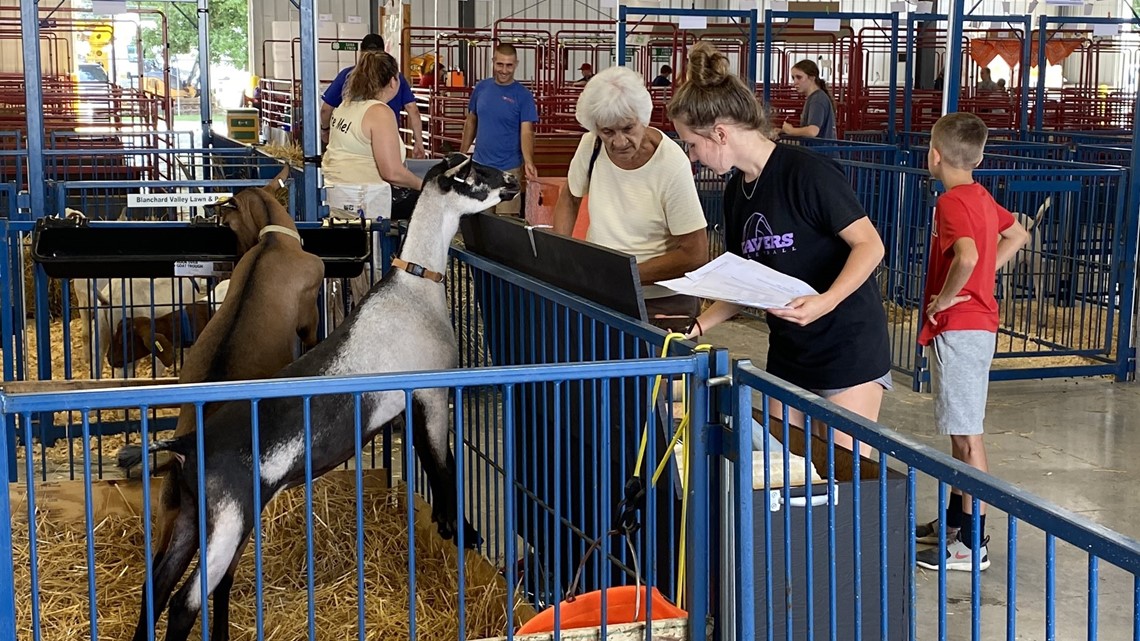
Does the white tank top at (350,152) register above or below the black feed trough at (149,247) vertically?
above

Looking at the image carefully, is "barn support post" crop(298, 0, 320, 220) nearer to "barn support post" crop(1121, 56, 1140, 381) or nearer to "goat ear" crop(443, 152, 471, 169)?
"goat ear" crop(443, 152, 471, 169)

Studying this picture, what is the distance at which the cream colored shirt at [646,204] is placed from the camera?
4.52 m

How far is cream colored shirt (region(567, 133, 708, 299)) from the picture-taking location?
4520 millimetres

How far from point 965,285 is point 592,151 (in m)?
1.54

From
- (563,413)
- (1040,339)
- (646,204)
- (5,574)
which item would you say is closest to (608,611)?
(563,413)

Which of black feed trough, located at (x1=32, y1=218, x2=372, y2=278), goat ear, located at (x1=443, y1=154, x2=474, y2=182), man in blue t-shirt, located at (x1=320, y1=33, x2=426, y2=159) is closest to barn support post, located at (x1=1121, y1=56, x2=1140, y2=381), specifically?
man in blue t-shirt, located at (x1=320, y1=33, x2=426, y2=159)

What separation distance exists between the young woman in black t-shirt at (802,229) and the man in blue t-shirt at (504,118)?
6957mm

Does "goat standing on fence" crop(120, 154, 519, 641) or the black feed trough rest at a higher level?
the black feed trough

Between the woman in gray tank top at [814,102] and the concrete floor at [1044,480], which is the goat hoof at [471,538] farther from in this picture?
the woman in gray tank top at [814,102]

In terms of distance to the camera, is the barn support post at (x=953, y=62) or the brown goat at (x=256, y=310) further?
the barn support post at (x=953, y=62)

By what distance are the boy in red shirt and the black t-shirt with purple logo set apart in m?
1.22

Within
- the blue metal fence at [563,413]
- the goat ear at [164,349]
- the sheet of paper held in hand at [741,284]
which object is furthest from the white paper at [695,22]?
the sheet of paper held in hand at [741,284]

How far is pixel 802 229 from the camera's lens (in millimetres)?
3666

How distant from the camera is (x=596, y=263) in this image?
3.40 meters
